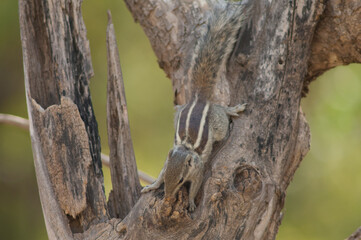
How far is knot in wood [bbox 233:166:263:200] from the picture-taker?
245 centimetres

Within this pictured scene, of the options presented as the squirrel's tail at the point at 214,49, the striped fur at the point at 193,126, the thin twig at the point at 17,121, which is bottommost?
the thin twig at the point at 17,121

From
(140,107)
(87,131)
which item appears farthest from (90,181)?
(140,107)

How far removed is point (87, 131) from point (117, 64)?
1.33ft

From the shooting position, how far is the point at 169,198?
8.08 ft

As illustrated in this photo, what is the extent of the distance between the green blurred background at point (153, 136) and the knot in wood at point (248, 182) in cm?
305

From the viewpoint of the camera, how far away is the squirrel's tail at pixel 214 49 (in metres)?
3.13

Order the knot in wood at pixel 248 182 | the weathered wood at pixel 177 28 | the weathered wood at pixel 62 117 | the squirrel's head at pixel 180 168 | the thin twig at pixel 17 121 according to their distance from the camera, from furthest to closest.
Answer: the thin twig at pixel 17 121 < the weathered wood at pixel 177 28 < the squirrel's head at pixel 180 168 < the weathered wood at pixel 62 117 < the knot in wood at pixel 248 182

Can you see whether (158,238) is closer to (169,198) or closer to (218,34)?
(169,198)

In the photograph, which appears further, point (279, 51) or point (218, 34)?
point (218, 34)

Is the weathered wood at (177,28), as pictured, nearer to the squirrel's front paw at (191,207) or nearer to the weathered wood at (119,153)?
the weathered wood at (119,153)

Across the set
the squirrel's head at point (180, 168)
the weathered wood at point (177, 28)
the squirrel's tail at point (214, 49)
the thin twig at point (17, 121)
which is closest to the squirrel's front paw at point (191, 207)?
the squirrel's head at point (180, 168)

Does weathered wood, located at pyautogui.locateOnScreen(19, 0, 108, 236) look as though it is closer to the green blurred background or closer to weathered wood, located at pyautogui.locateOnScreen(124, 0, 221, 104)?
weathered wood, located at pyautogui.locateOnScreen(124, 0, 221, 104)

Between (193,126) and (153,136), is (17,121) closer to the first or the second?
(193,126)

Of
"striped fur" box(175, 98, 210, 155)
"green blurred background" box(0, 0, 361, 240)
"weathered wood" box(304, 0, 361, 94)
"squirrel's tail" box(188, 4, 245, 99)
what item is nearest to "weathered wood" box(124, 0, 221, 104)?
"squirrel's tail" box(188, 4, 245, 99)
